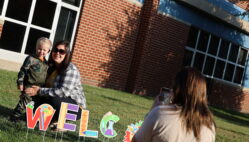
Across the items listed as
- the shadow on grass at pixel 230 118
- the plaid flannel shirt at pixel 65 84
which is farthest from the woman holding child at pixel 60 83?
the shadow on grass at pixel 230 118

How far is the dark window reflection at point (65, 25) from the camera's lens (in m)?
10.8

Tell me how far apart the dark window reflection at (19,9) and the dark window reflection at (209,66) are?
26.4ft

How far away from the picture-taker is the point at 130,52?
40.5 feet

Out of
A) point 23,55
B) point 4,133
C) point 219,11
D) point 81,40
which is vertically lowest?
point 4,133

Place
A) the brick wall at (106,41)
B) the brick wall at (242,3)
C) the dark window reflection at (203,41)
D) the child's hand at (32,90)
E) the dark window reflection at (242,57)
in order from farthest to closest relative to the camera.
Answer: the dark window reflection at (242,57), the brick wall at (242,3), the dark window reflection at (203,41), the brick wall at (106,41), the child's hand at (32,90)

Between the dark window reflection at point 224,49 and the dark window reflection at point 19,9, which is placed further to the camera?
the dark window reflection at point 224,49

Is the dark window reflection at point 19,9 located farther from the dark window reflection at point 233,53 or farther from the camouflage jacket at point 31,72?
the dark window reflection at point 233,53

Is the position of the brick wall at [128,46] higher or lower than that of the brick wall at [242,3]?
lower

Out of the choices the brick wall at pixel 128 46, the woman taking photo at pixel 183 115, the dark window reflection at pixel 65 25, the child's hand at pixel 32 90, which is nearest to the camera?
the woman taking photo at pixel 183 115

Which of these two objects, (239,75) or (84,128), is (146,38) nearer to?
(239,75)

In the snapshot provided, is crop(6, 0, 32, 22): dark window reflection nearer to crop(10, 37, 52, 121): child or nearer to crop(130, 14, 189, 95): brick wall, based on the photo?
crop(130, 14, 189, 95): brick wall

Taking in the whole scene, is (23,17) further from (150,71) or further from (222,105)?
(222,105)

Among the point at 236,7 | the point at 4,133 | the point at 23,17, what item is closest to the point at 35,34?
the point at 23,17

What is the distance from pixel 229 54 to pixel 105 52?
23.3 ft
